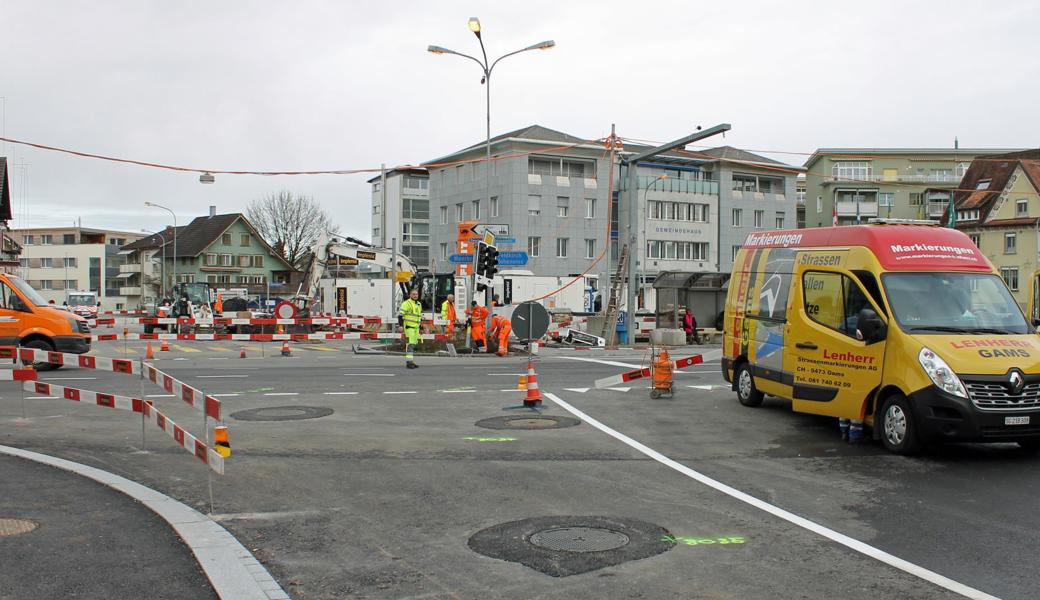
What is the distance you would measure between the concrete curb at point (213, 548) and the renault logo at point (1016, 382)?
7.18 metres

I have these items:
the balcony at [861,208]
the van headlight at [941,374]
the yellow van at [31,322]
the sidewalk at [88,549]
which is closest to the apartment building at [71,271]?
the balcony at [861,208]

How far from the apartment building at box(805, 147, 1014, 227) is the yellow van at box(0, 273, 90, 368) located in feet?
233

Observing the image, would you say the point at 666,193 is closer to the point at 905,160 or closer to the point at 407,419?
the point at 905,160

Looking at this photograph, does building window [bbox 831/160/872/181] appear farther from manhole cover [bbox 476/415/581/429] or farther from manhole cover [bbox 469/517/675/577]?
manhole cover [bbox 469/517/675/577]

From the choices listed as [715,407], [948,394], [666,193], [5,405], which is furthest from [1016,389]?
[666,193]

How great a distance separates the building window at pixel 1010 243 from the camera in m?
66.7

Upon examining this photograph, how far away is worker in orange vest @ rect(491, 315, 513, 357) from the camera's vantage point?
2594 cm

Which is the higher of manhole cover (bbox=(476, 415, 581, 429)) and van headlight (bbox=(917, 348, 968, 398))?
van headlight (bbox=(917, 348, 968, 398))

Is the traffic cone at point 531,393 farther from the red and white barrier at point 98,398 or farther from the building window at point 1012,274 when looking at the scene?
the building window at point 1012,274

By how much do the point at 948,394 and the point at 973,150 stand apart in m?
84.7

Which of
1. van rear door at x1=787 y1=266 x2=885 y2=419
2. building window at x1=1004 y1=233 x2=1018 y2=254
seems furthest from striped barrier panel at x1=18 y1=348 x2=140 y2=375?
building window at x1=1004 y1=233 x2=1018 y2=254

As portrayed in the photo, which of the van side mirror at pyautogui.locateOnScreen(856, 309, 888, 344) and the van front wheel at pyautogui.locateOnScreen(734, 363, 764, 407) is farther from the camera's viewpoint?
the van front wheel at pyautogui.locateOnScreen(734, 363, 764, 407)

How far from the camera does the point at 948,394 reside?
8797 mm

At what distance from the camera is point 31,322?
19.1m
